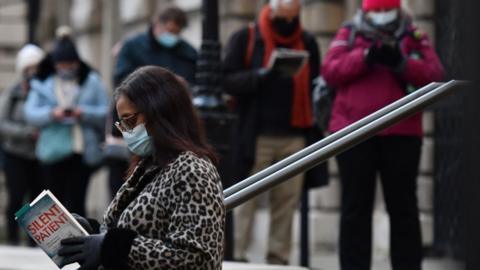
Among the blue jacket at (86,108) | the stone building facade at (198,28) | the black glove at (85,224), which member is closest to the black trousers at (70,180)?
the blue jacket at (86,108)

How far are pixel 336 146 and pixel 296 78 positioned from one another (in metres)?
3.55

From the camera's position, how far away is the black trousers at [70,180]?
34.1ft

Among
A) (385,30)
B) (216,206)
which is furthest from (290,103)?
(216,206)

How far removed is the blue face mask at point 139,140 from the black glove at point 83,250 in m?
0.25

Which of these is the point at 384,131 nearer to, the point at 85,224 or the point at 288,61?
the point at 288,61

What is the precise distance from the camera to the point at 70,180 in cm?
1052

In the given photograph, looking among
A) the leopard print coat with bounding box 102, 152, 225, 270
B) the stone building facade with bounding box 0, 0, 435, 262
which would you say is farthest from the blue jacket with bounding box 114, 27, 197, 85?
the leopard print coat with bounding box 102, 152, 225, 270

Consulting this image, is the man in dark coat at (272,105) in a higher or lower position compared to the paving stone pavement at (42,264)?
higher

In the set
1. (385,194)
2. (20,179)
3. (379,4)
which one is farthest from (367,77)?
(20,179)

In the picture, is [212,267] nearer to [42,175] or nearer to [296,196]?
[296,196]

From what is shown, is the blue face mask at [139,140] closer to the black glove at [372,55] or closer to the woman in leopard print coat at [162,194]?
the woman in leopard print coat at [162,194]

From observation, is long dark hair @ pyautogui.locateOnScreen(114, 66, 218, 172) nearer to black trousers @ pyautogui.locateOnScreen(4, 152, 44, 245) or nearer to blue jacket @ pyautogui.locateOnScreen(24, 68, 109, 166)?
blue jacket @ pyautogui.locateOnScreen(24, 68, 109, 166)

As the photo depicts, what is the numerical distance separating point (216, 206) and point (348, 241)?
3.51m

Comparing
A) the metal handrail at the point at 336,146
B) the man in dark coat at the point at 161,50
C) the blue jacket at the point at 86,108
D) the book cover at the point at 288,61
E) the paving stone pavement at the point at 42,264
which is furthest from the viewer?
the blue jacket at the point at 86,108
